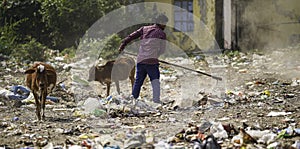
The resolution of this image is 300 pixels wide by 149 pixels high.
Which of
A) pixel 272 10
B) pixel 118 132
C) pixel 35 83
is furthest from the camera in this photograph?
pixel 272 10

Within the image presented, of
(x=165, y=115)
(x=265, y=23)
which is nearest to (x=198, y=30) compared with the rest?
(x=265, y=23)

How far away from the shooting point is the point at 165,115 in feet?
23.9

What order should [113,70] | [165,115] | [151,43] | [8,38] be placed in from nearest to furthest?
[165,115]
[151,43]
[113,70]
[8,38]

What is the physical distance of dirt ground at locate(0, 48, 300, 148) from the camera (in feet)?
18.6

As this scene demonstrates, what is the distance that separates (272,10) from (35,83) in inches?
431

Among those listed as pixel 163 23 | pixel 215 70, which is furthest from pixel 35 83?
pixel 215 70

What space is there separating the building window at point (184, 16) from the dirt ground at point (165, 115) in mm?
5672

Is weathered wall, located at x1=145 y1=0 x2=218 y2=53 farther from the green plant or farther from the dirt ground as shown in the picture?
the dirt ground

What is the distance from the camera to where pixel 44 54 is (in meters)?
Answer: 15.5

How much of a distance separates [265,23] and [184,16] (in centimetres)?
252

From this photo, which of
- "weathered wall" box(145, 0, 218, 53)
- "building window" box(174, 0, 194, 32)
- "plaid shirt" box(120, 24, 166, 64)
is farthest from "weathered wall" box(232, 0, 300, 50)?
"plaid shirt" box(120, 24, 166, 64)

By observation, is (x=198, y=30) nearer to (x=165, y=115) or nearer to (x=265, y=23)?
(x=265, y=23)

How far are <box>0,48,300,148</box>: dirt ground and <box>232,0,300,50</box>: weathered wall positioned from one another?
14.5 ft

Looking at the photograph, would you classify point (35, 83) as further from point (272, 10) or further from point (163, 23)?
point (272, 10)
